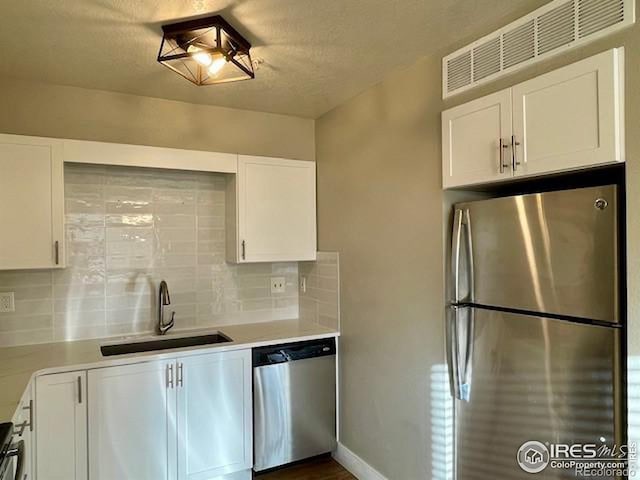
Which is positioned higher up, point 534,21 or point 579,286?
point 534,21

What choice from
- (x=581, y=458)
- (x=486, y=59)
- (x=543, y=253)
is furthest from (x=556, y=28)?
(x=581, y=458)

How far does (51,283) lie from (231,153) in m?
1.45

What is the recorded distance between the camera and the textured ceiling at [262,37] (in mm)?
1779

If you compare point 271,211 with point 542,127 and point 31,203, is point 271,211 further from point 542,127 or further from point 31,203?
point 542,127

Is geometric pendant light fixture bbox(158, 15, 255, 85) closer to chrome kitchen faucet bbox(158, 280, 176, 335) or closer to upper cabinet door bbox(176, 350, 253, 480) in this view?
chrome kitchen faucet bbox(158, 280, 176, 335)

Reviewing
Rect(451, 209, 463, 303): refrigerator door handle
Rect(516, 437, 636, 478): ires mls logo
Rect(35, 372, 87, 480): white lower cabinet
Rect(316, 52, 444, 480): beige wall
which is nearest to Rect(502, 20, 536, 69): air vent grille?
Rect(316, 52, 444, 480): beige wall

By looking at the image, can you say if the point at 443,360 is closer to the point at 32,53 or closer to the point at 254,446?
the point at 254,446

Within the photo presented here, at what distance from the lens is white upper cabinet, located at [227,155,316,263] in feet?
9.77

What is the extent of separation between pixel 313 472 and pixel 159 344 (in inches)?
53.6

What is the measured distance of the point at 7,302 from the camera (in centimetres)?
255

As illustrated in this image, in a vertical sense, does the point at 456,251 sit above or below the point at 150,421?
above

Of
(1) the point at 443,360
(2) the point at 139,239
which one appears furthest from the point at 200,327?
(1) the point at 443,360

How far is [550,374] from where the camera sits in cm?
164

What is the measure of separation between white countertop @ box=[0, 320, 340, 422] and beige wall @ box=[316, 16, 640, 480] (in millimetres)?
419
